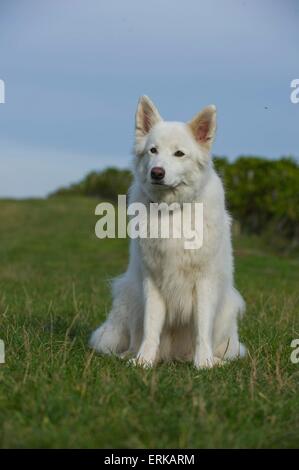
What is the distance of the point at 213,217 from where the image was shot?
5.59 meters

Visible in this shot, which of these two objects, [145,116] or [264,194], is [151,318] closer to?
[145,116]

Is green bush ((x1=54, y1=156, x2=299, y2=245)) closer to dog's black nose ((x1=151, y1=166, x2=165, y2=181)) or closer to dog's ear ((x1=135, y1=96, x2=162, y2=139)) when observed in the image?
dog's ear ((x1=135, y1=96, x2=162, y2=139))

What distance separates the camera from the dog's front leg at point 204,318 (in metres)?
5.59

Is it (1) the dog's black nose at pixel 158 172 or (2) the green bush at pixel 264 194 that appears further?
(2) the green bush at pixel 264 194

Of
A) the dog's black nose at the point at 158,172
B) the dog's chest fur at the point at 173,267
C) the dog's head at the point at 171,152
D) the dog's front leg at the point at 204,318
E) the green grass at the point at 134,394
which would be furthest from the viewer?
the dog's front leg at the point at 204,318

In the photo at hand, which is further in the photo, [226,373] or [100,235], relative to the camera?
[100,235]

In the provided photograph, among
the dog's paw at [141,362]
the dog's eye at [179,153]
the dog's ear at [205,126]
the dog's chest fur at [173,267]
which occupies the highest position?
the dog's ear at [205,126]

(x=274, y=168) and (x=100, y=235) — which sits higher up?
(x=274, y=168)

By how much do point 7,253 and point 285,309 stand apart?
12.6 metres

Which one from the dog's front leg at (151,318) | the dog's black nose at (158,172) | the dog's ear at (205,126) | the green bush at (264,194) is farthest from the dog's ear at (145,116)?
the green bush at (264,194)

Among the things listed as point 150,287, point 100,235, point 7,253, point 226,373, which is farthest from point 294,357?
point 100,235

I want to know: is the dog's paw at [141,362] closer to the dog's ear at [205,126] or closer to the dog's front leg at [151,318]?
the dog's front leg at [151,318]

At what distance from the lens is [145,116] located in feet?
18.7

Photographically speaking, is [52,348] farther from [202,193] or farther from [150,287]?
[202,193]
